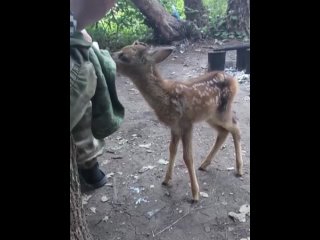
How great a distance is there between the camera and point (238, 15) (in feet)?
21.1

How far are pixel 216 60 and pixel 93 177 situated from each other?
2.80 m

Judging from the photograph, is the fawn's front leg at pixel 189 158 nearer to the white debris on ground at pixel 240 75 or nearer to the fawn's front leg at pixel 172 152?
the fawn's front leg at pixel 172 152

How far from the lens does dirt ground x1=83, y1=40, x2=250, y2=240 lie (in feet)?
7.75

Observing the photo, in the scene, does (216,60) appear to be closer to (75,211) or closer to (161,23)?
(161,23)

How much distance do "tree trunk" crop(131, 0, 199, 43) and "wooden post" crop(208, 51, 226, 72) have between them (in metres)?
1.56

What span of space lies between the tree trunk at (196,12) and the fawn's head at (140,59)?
14.2 ft

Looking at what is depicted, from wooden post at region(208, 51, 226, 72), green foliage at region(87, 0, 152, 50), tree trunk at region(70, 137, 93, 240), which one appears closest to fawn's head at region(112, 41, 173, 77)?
tree trunk at region(70, 137, 93, 240)

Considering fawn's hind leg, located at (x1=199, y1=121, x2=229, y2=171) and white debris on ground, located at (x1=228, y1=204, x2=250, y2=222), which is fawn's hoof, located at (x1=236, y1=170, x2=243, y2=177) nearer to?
fawn's hind leg, located at (x1=199, y1=121, x2=229, y2=171)

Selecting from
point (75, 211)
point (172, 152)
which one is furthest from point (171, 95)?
point (75, 211)

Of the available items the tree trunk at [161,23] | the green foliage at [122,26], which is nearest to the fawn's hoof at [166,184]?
the green foliage at [122,26]
